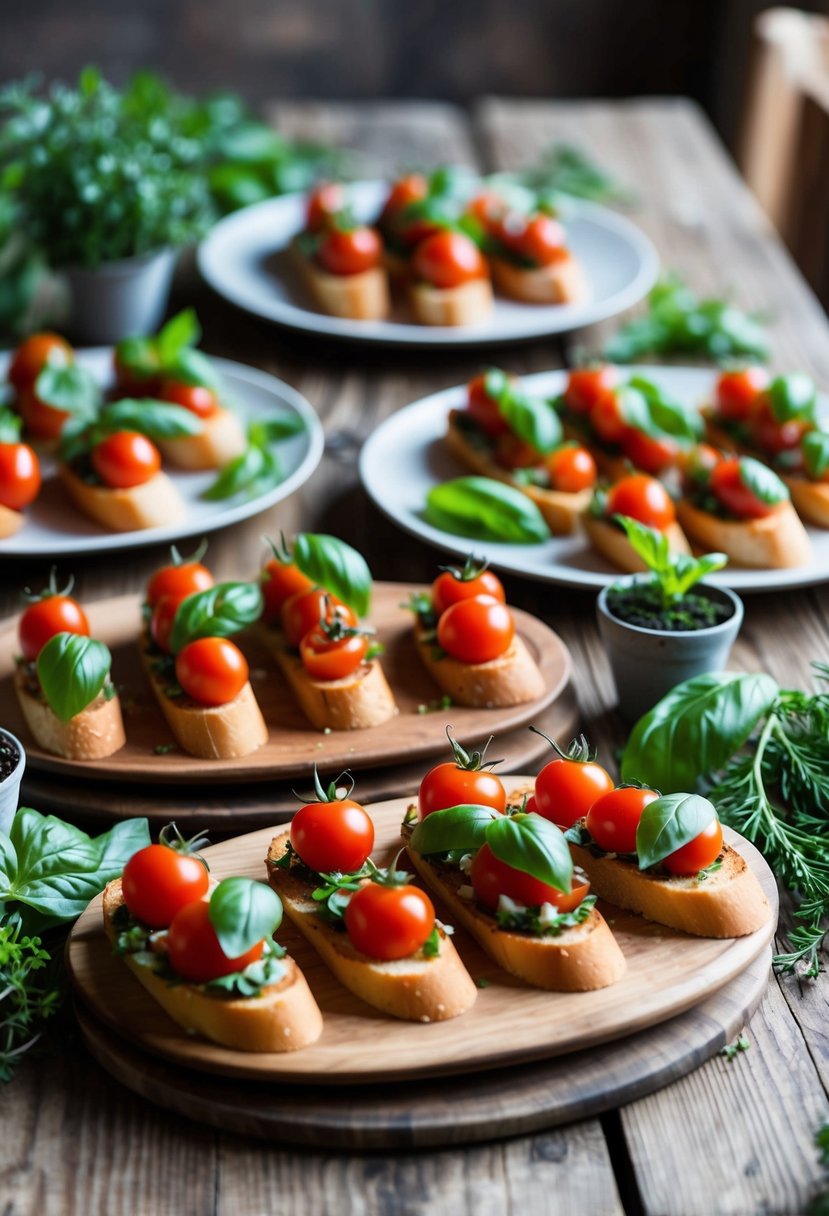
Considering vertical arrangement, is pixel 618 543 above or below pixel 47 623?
below

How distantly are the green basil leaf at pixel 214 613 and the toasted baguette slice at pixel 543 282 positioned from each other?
1.79 metres

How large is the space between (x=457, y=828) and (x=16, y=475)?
1.37 m

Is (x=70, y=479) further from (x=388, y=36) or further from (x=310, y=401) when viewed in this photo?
(x=388, y=36)

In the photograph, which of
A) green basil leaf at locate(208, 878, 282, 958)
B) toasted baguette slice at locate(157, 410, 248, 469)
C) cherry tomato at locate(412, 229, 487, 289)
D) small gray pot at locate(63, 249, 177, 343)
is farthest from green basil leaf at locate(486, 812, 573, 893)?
small gray pot at locate(63, 249, 177, 343)

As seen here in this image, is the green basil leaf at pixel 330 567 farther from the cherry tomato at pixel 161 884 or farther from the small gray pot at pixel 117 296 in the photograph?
the small gray pot at pixel 117 296

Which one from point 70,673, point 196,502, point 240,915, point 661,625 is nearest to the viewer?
point 240,915

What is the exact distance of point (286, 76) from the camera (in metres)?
7.98

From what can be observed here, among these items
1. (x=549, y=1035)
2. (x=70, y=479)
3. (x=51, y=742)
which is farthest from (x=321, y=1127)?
(x=70, y=479)

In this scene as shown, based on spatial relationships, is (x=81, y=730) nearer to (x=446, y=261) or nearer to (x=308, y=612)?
(x=308, y=612)

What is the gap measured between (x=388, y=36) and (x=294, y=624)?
21.5ft

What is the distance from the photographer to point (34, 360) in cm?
306

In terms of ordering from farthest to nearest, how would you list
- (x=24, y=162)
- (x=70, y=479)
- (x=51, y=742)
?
(x=24, y=162) < (x=70, y=479) < (x=51, y=742)

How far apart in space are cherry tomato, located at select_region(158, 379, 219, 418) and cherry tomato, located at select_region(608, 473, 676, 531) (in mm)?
909

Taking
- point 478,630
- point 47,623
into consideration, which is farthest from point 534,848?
point 47,623
